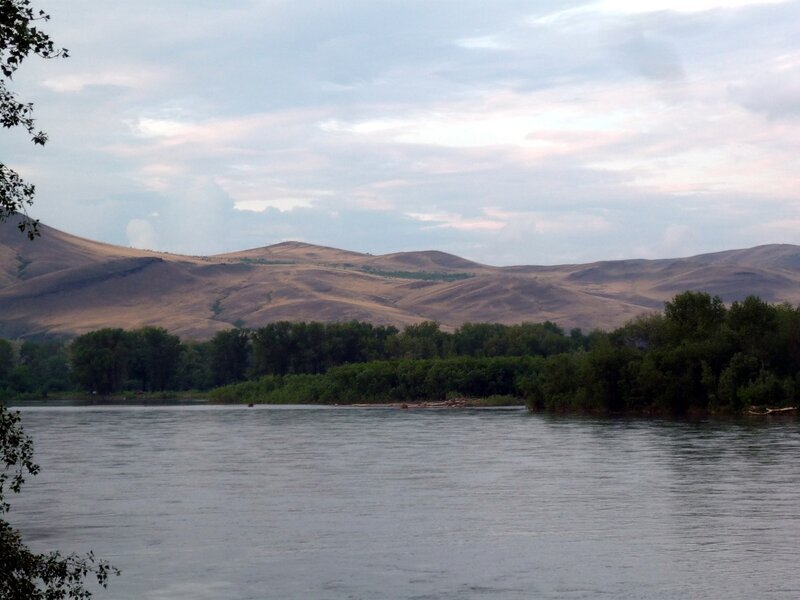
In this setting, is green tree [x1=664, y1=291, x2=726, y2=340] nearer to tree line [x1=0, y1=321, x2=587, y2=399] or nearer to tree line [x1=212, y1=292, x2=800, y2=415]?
tree line [x1=212, y1=292, x2=800, y2=415]

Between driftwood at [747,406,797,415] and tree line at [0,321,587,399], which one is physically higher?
tree line at [0,321,587,399]

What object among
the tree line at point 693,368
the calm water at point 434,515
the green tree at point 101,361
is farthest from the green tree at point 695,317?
the green tree at point 101,361

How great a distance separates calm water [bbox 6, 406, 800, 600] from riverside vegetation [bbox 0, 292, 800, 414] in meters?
21.8

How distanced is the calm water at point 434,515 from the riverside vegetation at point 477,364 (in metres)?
21.8

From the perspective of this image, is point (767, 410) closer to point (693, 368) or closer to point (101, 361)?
point (693, 368)

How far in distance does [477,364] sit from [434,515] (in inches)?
3256

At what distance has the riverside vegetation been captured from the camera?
81.2 metres

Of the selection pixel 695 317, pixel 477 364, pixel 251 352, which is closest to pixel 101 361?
pixel 251 352

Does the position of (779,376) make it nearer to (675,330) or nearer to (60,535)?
(675,330)

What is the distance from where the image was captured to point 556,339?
134 m

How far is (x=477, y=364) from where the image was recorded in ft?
375

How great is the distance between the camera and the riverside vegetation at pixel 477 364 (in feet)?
266

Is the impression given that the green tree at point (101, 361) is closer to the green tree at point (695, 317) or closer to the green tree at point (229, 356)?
the green tree at point (229, 356)

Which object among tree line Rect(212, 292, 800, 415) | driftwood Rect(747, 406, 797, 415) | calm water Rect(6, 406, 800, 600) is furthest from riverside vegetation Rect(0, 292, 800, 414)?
calm water Rect(6, 406, 800, 600)
